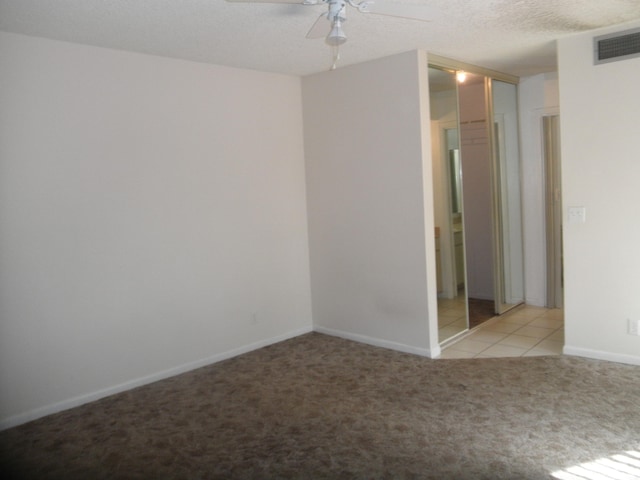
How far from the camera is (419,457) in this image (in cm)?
275

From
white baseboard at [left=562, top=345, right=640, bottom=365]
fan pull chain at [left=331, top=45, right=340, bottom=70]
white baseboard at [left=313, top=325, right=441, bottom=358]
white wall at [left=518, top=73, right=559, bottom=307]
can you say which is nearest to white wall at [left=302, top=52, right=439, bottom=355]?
white baseboard at [left=313, top=325, right=441, bottom=358]

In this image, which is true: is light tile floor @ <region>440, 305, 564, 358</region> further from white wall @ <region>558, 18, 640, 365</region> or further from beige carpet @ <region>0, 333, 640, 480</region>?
white wall @ <region>558, 18, 640, 365</region>

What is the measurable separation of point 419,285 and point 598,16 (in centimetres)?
234

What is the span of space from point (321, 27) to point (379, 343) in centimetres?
294

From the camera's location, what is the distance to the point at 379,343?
15.3 ft

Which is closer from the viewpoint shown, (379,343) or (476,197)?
(379,343)

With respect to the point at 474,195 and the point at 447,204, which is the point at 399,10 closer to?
the point at 447,204

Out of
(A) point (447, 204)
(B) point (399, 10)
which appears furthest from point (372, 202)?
(B) point (399, 10)

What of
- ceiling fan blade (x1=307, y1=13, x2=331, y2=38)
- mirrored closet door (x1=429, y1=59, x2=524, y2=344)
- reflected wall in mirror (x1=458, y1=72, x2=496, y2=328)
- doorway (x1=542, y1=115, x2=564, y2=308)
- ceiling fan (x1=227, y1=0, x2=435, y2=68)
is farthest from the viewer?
reflected wall in mirror (x1=458, y1=72, x2=496, y2=328)

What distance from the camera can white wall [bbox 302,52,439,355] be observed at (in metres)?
4.26

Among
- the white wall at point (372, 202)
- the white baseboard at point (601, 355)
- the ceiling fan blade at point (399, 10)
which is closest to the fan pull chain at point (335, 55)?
the ceiling fan blade at point (399, 10)

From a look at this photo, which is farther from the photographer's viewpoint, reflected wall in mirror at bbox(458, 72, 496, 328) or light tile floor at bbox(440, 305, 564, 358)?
reflected wall in mirror at bbox(458, 72, 496, 328)

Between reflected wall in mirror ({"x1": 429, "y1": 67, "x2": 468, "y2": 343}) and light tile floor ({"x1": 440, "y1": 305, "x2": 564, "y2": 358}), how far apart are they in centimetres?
19

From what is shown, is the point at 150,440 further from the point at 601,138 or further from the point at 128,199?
the point at 601,138
